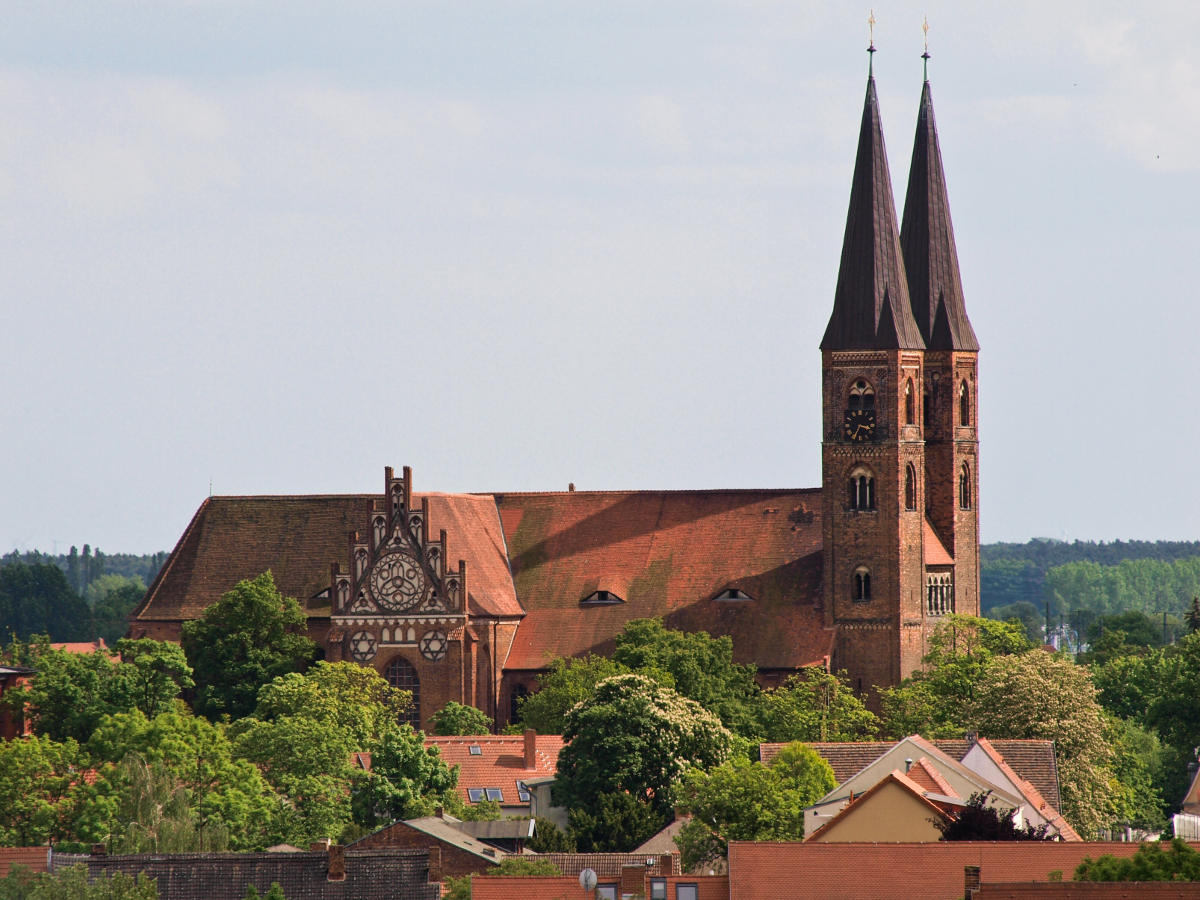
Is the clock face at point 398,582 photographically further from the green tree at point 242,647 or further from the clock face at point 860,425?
the clock face at point 860,425

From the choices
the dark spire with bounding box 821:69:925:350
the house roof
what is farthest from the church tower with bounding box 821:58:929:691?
the house roof

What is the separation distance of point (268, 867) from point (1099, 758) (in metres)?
33.3

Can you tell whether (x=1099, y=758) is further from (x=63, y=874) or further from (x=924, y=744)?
(x=63, y=874)

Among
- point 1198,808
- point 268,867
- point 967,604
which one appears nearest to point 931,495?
point 967,604

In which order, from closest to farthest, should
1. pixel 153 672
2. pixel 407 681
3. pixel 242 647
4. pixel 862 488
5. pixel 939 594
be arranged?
pixel 153 672 < pixel 862 488 < pixel 242 647 < pixel 939 594 < pixel 407 681

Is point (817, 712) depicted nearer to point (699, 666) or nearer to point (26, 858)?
point (699, 666)

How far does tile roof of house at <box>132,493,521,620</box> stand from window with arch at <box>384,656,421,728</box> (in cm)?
368

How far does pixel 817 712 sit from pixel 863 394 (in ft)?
37.2

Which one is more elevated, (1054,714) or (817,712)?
(817,712)

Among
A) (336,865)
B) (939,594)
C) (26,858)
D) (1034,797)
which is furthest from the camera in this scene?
(939,594)

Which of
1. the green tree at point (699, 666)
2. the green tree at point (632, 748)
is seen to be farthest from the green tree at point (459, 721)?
the green tree at point (632, 748)

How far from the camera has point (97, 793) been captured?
72250mm

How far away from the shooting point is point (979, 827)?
54906mm

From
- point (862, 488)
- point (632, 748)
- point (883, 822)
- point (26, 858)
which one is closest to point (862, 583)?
point (862, 488)
